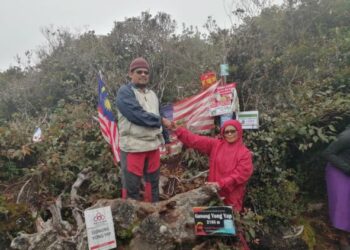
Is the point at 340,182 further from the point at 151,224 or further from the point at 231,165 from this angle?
the point at 151,224

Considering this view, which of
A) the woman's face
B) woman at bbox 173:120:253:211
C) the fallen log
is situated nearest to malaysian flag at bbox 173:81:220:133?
woman at bbox 173:120:253:211

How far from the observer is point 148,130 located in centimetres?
370

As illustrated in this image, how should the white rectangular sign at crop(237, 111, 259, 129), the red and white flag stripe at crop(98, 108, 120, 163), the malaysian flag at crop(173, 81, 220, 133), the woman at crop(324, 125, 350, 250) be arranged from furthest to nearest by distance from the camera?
the malaysian flag at crop(173, 81, 220, 133), the white rectangular sign at crop(237, 111, 259, 129), the red and white flag stripe at crop(98, 108, 120, 163), the woman at crop(324, 125, 350, 250)

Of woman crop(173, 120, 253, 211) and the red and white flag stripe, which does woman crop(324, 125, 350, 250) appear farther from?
the red and white flag stripe

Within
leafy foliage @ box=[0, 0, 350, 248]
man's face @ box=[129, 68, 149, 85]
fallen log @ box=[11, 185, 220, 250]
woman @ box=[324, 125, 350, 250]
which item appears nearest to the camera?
fallen log @ box=[11, 185, 220, 250]

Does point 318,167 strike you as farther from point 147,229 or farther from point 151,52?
point 151,52

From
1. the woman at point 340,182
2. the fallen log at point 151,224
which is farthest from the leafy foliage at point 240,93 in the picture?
the fallen log at point 151,224

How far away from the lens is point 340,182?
13.0 ft

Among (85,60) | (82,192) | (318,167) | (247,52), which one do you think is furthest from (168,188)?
(85,60)

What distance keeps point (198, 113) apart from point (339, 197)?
2.51 metres

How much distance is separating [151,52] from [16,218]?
240 inches

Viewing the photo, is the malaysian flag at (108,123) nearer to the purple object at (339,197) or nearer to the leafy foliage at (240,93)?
the leafy foliage at (240,93)

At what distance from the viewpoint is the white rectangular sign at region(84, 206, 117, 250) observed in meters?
2.86

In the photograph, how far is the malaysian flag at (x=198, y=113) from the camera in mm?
5543
